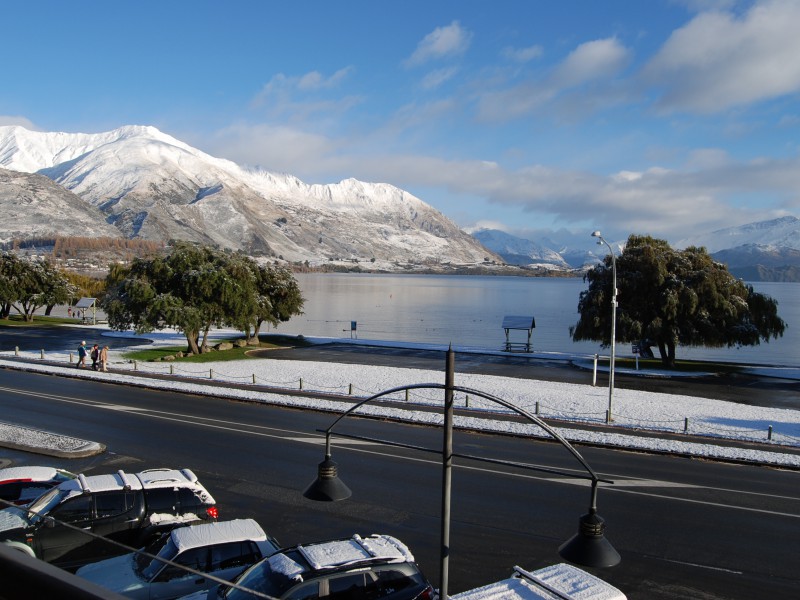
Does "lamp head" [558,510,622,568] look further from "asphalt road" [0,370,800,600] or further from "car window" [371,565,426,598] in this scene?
"asphalt road" [0,370,800,600]

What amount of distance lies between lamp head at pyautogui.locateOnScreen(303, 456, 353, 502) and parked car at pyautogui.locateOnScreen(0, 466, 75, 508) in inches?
392

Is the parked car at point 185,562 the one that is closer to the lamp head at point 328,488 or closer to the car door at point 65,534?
the car door at point 65,534

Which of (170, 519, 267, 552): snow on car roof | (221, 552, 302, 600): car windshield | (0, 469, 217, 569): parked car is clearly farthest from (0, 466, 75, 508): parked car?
(221, 552, 302, 600): car windshield

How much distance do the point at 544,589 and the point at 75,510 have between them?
10.1 m

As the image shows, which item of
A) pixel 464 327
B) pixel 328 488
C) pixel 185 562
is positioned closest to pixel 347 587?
pixel 328 488

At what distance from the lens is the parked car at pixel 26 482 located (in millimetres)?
15609

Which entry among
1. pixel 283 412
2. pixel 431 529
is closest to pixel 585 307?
pixel 283 412

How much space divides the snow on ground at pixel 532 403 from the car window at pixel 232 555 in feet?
53.8

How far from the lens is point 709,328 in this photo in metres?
54.8

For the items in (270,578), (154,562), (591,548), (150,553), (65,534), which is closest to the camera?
(591,548)

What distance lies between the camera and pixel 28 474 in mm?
16078

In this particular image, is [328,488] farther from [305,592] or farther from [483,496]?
[483,496]

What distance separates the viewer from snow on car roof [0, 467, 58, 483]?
15.9 meters

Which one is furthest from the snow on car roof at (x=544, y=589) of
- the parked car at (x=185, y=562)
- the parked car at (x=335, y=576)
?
the parked car at (x=185, y=562)
